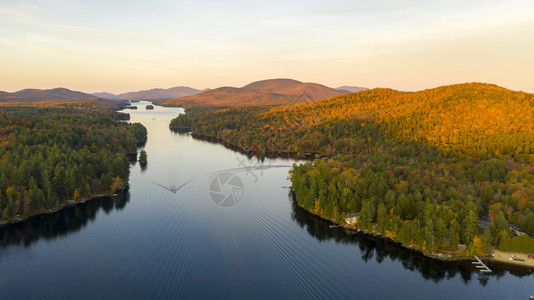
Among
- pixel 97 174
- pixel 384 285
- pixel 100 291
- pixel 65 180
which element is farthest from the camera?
pixel 97 174

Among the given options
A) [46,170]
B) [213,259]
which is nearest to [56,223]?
[46,170]

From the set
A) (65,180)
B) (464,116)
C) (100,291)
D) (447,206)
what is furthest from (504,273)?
(464,116)

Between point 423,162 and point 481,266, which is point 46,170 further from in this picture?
point 423,162

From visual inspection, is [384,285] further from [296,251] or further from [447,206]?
[447,206]

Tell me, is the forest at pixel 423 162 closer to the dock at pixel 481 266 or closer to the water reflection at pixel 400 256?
the dock at pixel 481 266

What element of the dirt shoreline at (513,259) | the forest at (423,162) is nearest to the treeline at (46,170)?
the forest at (423,162)

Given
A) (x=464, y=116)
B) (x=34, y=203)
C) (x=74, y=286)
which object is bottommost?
(x=74, y=286)

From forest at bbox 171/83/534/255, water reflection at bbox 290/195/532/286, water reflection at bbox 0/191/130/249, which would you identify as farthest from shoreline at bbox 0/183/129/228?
forest at bbox 171/83/534/255

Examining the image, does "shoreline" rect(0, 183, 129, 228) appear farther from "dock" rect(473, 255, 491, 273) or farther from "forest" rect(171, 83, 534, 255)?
"dock" rect(473, 255, 491, 273)
